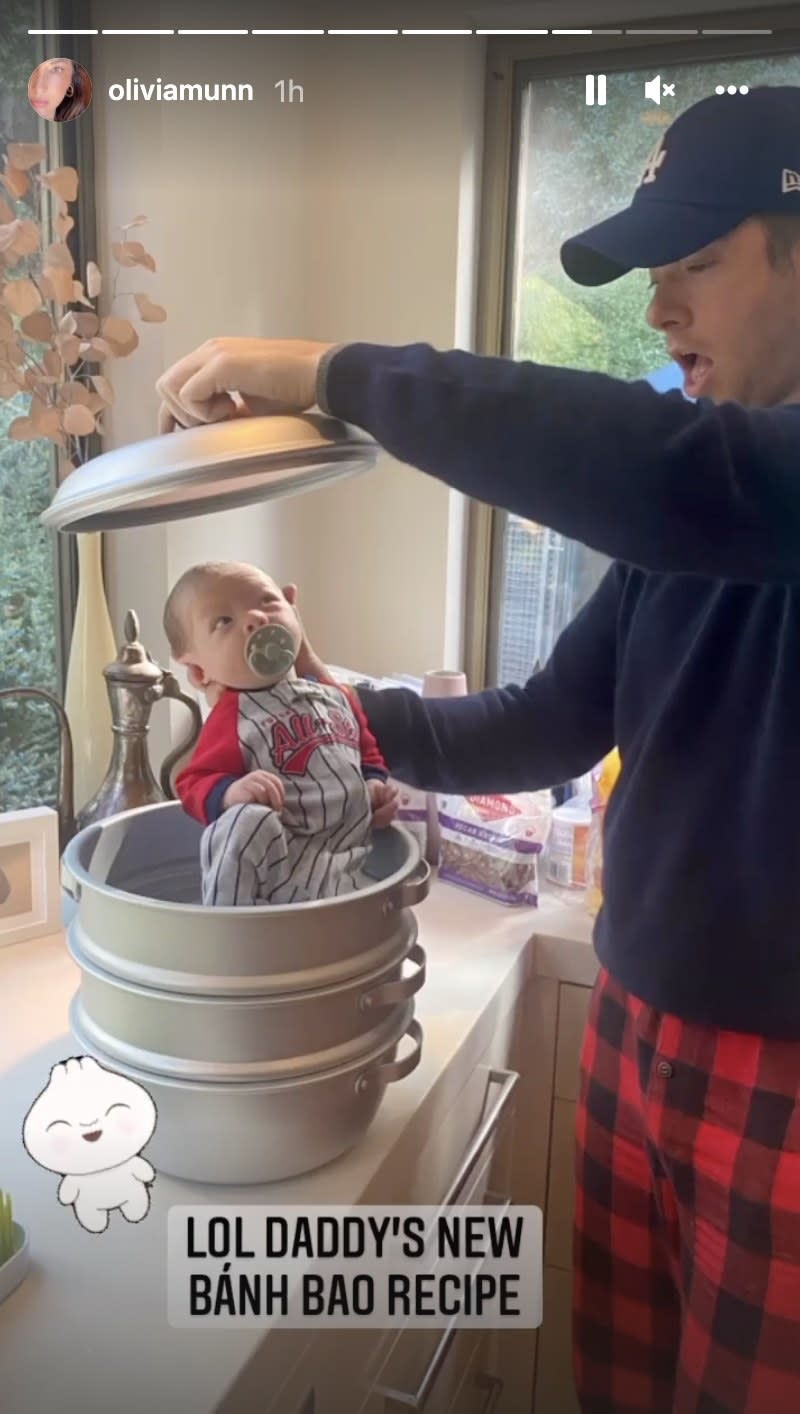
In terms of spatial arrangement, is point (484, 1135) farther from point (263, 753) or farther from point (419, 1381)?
point (263, 753)

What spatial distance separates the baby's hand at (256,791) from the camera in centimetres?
62

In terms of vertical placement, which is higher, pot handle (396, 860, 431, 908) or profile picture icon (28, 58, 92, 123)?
profile picture icon (28, 58, 92, 123)

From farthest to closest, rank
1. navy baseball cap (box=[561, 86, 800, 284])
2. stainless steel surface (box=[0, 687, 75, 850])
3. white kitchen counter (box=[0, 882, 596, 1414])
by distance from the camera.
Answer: stainless steel surface (box=[0, 687, 75, 850]) → navy baseball cap (box=[561, 86, 800, 284]) → white kitchen counter (box=[0, 882, 596, 1414])

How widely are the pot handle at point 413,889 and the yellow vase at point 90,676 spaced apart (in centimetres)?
46

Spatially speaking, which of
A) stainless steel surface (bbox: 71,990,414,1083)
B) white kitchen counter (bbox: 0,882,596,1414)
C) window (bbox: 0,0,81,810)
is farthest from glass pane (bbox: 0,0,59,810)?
stainless steel surface (bbox: 71,990,414,1083)

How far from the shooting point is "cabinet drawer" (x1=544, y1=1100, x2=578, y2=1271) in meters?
1.00

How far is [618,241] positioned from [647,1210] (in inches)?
24.0

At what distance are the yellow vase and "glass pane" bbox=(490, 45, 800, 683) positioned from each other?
49 centimetres

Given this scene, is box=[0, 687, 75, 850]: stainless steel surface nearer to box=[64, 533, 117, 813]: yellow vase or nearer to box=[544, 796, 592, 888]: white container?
box=[64, 533, 117, 813]: yellow vase

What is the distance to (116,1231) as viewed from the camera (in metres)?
0.55

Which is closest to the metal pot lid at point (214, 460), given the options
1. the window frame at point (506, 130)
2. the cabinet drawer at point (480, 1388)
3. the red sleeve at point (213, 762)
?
the red sleeve at point (213, 762)

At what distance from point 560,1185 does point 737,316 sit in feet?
2.55

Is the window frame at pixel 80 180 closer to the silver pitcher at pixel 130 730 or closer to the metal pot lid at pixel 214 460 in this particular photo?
the silver pitcher at pixel 130 730

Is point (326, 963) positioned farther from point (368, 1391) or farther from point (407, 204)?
point (407, 204)
